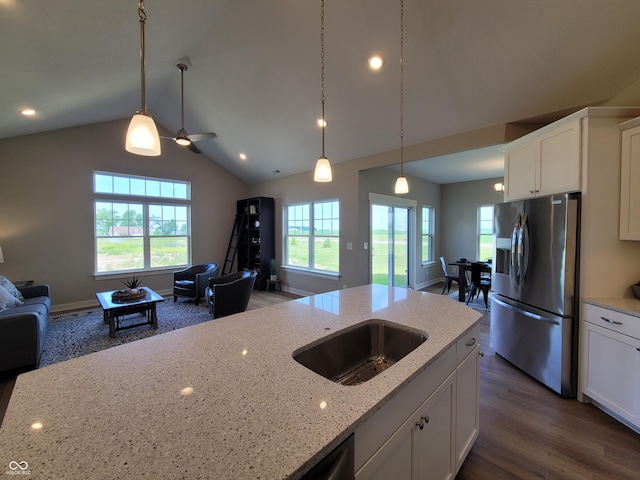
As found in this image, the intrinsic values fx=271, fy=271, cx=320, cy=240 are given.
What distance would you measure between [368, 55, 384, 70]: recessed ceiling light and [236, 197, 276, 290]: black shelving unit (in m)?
4.06

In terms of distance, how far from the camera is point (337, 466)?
0.73 meters

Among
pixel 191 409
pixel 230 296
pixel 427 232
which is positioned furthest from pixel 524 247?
pixel 427 232

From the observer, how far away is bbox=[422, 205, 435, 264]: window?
6883mm

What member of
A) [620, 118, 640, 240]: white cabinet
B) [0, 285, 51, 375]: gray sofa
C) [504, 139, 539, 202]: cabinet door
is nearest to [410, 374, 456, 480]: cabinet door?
[620, 118, 640, 240]: white cabinet

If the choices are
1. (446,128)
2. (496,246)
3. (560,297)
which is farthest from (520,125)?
(560,297)

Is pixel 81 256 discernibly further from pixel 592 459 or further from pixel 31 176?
pixel 592 459

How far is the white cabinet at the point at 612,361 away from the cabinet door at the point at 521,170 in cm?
121

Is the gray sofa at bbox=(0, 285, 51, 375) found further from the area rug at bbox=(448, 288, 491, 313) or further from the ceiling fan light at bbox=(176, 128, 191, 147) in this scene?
the area rug at bbox=(448, 288, 491, 313)

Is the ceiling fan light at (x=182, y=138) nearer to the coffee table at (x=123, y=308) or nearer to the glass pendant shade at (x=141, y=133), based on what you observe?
the coffee table at (x=123, y=308)

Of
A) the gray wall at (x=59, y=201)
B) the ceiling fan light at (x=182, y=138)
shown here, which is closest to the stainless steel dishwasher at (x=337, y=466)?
the ceiling fan light at (x=182, y=138)

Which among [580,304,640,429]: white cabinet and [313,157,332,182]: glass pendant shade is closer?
[580,304,640,429]: white cabinet

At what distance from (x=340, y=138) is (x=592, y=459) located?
428cm

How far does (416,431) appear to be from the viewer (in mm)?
1139

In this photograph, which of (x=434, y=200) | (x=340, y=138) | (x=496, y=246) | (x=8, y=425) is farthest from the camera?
(x=434, y=200)
